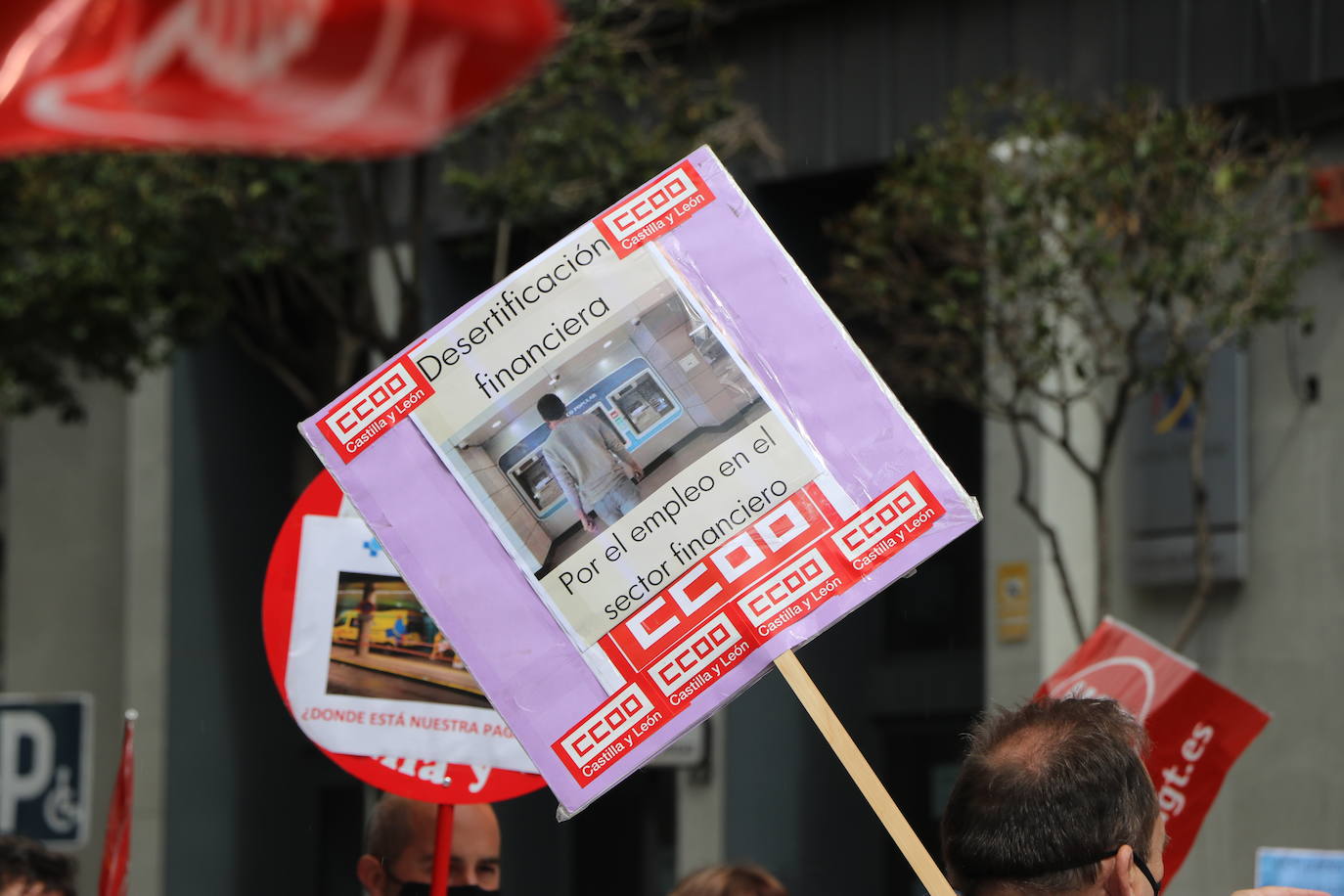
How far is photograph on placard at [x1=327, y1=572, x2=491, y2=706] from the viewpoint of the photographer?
17.1 feet

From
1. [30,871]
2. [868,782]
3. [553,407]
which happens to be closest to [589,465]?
[553,407]

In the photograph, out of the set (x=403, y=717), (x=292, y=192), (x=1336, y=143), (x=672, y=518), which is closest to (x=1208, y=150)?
(x=1336, y=143)

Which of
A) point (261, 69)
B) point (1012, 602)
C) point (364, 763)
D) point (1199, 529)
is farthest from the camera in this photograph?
point (1012, 602)

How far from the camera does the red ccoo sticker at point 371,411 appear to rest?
3979 mm

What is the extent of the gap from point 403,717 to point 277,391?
16.5 metres

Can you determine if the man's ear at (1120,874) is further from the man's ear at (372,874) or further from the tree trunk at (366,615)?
the man's ear at (372,874)

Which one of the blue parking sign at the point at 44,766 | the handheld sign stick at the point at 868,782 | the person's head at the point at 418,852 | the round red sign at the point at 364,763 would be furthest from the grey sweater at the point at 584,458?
the blue parking sign at the point at 44,766

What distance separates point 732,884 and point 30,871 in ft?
5.72

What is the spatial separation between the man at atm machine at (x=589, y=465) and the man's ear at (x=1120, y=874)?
3.65ft

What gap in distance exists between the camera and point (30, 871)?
5547mm

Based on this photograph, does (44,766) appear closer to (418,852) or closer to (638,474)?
(418,852)

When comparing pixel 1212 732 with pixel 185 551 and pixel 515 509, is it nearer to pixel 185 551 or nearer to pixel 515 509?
pixel 515 509

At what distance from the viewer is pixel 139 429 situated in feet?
68.3

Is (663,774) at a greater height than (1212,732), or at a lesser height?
lesser
